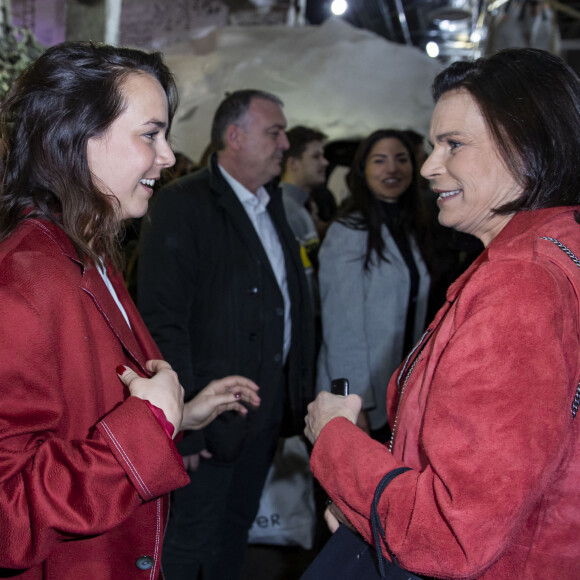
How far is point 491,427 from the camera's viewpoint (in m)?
0.90

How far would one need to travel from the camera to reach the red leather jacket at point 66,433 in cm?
100

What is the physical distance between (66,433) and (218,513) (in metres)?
1.40

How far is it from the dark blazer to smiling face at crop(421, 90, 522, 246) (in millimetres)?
1214

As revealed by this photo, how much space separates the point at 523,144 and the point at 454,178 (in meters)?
0.17

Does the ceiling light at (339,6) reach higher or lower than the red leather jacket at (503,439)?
higher

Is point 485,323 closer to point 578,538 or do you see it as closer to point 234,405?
point 578,538

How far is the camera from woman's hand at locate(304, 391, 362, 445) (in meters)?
1.26

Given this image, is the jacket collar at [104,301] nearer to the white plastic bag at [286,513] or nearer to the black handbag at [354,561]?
the black handbag at [354,561]

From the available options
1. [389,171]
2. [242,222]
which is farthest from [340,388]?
[389,171]

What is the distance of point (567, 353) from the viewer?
963 millimetres

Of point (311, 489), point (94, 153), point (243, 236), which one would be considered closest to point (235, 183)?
point (243, 236)

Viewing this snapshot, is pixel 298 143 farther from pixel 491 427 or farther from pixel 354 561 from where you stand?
pixel 491 427

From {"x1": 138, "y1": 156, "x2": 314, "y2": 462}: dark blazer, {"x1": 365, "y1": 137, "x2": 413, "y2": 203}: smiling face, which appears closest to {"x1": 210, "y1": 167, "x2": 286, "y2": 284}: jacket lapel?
{"x1": 138, "y1": 156, "x2": 314, "y2": 462}: dark blazer

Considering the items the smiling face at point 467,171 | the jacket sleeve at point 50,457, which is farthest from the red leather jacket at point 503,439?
the jacket sleeve at point 50,457
